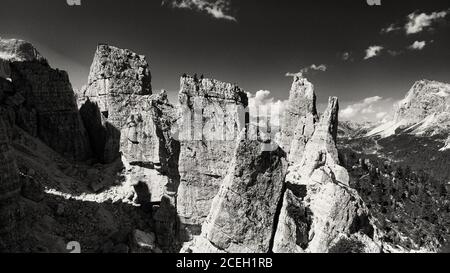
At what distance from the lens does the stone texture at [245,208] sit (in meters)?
22.1

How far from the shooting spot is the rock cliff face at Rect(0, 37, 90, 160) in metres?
32.7

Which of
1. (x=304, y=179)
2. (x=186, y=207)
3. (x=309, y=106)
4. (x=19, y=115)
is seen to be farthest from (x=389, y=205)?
(x=19, y=115)

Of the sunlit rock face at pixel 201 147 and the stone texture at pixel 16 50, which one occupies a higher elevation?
the stone texture at pixel 16 50

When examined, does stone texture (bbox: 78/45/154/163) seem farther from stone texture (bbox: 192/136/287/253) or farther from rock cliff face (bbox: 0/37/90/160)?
stone texture (bbox: 192/136/287/253)

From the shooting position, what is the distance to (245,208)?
73.2ft

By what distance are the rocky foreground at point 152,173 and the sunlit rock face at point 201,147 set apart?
0.34 ft

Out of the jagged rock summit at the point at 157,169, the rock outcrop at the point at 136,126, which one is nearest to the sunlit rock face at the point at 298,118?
the jagged rock summit at the point at 157,169

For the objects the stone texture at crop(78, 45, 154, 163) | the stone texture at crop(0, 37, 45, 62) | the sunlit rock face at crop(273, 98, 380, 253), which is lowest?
the sunlit rock face at crop(273, 98, 380, 253)

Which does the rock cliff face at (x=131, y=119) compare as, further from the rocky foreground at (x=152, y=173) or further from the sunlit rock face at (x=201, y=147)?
the sunlit rock face at (x=201, y=147)

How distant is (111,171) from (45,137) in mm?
7970

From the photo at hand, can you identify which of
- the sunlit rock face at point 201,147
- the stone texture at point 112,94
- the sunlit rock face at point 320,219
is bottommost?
the sunlit rock face at point 320,219

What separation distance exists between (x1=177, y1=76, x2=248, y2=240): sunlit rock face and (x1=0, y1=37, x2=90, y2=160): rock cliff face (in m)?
13.3

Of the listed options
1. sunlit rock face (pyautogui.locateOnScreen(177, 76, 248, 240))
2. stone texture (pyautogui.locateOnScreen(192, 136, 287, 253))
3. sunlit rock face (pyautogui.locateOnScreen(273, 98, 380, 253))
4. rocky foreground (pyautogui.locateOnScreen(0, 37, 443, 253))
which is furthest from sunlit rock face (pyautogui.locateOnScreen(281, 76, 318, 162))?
stone texture (pyautogui.locateOnScreen(192, 136, 287, 253))
